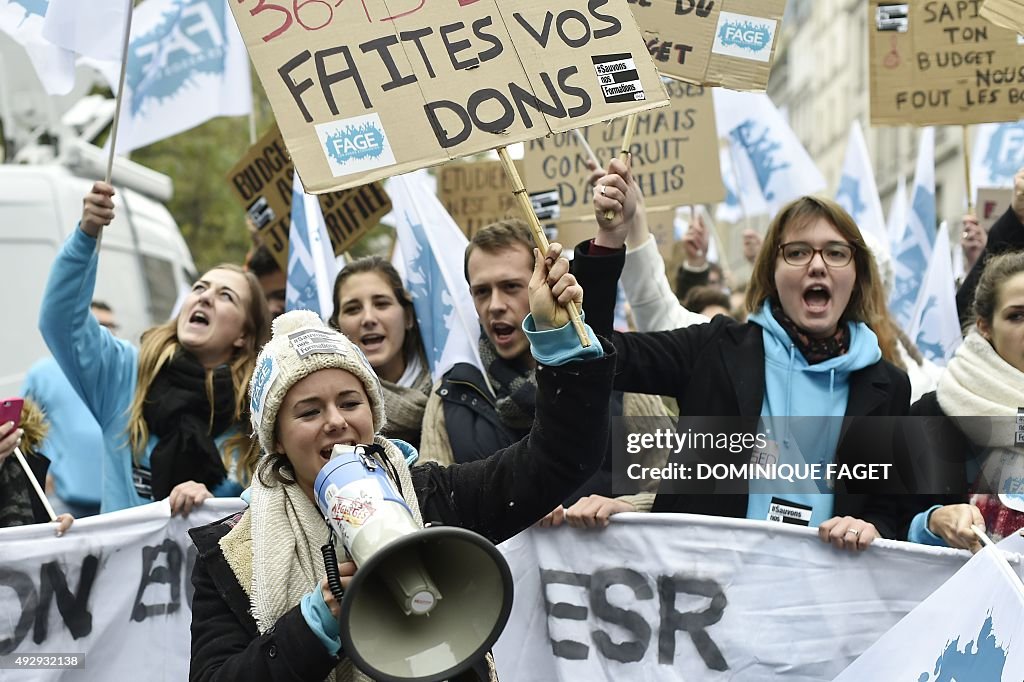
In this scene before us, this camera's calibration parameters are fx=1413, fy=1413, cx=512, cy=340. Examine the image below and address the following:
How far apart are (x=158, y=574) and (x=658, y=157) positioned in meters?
3.71

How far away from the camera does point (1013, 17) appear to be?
382cm

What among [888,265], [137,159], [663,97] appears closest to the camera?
[663,97]

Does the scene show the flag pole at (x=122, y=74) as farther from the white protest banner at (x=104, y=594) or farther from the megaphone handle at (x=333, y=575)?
the megaphone handle at (x=333, y=575)

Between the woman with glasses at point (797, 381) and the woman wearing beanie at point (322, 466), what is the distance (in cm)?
77

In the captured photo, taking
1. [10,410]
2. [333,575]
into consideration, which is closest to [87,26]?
[10,410]

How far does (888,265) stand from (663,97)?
240 cm

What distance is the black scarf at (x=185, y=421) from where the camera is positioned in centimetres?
430

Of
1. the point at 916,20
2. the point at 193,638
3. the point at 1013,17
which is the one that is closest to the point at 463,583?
the point at 193,638

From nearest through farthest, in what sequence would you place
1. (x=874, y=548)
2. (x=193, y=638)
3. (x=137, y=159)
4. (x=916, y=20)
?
(x=193, y=638) → (x=874, y=548) → (x=916, y=20) → (x=137, y=159)

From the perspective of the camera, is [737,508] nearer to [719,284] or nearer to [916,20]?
[916,20]

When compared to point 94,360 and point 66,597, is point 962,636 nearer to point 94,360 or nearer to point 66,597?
point 66,597

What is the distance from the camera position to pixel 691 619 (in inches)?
143

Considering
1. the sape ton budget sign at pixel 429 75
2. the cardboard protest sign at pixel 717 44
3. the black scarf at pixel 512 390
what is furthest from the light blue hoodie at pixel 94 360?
the cardboard protest sign at pixel 717 44

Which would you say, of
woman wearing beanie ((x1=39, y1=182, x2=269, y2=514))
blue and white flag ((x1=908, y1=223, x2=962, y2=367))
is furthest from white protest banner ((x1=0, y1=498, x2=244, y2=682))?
blue and white flag ((x1=908, y1=223, x2=962, y2=367))
